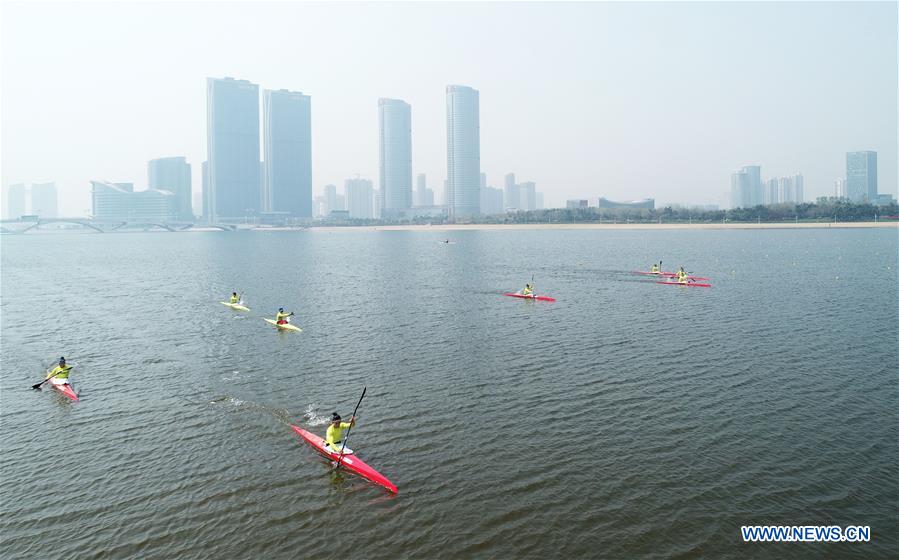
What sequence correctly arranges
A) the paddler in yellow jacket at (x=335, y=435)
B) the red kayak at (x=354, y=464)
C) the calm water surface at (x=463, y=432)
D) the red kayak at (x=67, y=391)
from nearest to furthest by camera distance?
the calm water surface at (x=463, y=432), the red kayak at (x=354, y=464), the paddler in yellow jacket at (x=335, y=435), the red kayak at (x=67, y=391)

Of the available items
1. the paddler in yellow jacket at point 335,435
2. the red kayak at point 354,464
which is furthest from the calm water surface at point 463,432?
the paddler in yellow jacket at point 335,435

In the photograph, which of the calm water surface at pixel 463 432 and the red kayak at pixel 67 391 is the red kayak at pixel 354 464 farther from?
the red kayak at pixel 67 391

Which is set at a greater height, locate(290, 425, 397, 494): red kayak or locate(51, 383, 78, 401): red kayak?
locate(51, 383, 78, 401): red kayak

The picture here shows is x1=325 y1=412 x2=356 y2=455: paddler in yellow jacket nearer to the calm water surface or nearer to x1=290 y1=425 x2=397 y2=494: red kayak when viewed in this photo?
x1=290 y1=425 x2=397 y2=494: red kayak

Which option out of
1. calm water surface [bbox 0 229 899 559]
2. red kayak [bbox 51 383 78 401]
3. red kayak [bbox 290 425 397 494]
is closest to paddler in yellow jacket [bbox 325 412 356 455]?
red kayak [bbox 290 425 397 494]

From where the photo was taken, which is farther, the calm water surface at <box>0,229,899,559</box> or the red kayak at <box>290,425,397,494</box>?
the red kayak at <box>290,425,397,494</box>

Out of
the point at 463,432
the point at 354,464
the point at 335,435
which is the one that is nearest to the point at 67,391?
the point at 335,435
